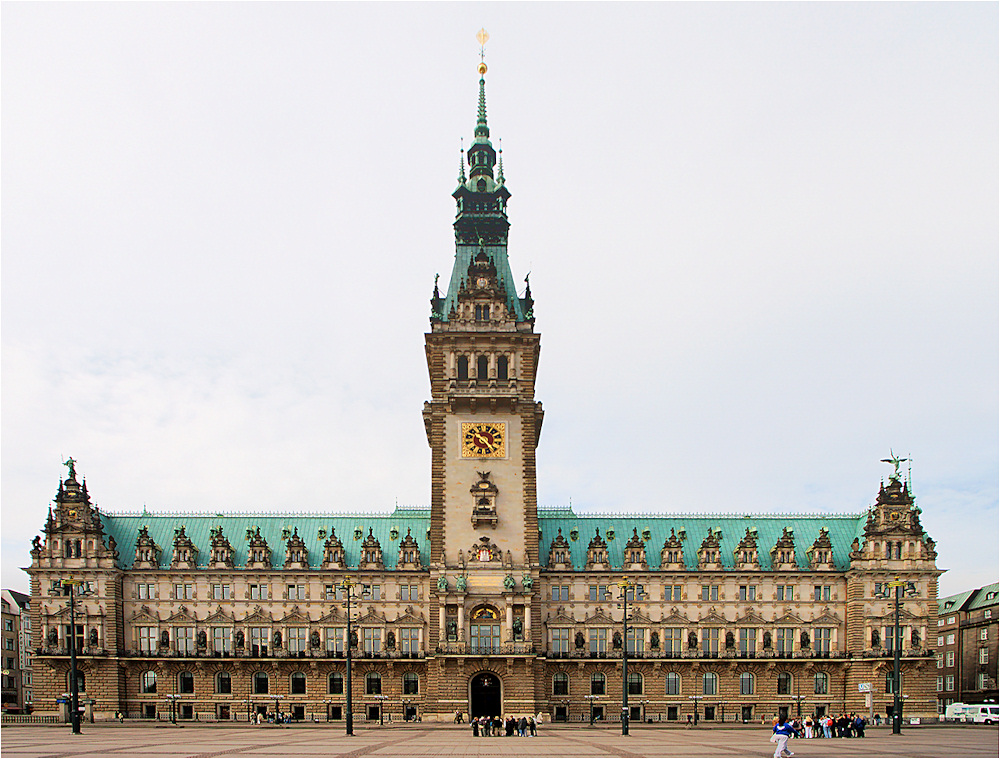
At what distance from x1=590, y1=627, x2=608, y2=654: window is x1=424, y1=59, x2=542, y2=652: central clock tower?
18.7 feet

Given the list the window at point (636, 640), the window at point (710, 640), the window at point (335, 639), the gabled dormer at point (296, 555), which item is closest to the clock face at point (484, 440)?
the gabled dormer at point (296, 555)

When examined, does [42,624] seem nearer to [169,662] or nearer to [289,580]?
[169,662]

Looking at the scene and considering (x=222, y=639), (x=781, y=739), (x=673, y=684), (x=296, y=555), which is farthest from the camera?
(x=296, y=555)

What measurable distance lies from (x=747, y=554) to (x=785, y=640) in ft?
28.7

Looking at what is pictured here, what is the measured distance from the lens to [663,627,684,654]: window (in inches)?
3787

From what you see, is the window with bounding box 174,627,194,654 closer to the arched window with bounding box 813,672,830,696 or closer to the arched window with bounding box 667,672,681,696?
the arched window with bounding box 667,672,681,696

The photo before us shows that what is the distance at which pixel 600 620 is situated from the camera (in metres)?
96.8

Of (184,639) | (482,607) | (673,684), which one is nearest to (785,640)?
(673,684)

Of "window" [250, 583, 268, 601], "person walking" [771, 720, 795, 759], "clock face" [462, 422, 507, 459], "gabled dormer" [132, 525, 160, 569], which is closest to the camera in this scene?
"person walking" [771, 720, 795, 759]

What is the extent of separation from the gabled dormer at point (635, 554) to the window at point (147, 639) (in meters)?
45.8

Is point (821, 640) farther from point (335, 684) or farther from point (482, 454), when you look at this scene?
point (335, 684)

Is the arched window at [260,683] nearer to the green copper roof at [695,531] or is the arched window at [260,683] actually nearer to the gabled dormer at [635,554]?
the green copper roof at [695,531]

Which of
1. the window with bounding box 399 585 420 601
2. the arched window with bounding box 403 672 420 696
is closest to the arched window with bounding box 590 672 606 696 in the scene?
the arched window with bounding box 403 672 420 696

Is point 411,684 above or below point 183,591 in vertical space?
below
